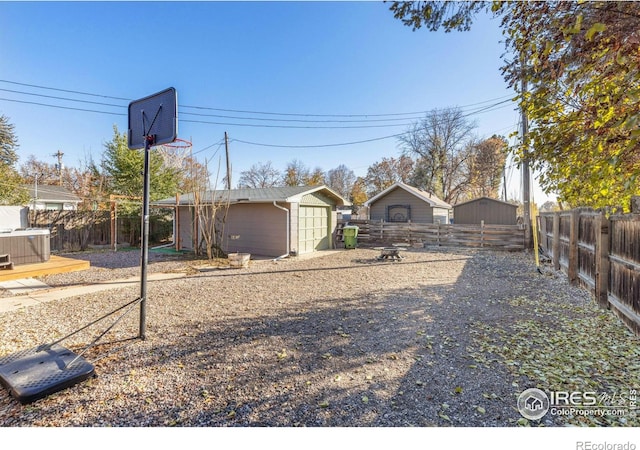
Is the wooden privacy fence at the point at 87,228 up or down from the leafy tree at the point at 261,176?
down

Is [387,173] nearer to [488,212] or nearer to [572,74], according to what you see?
[488,212]

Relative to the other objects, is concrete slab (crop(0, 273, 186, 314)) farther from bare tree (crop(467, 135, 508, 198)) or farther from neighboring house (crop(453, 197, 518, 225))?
bare tree (crop(467, 135, 508, 198))

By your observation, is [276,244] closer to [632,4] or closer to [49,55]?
[49,55]

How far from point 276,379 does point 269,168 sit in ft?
113

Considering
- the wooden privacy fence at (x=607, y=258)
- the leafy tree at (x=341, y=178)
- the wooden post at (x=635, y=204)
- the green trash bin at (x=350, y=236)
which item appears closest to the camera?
the wooden privacy fence at (x=607, y=258)

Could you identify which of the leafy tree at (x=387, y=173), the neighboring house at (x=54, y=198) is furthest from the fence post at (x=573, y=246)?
the neighboring house at (x=54, y=198)

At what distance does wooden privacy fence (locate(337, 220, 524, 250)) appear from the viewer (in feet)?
39.4

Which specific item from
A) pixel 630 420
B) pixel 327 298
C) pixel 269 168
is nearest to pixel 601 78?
pixel 630 420

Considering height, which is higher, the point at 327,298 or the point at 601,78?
the point at 601,78

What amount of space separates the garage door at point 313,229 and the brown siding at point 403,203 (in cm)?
720

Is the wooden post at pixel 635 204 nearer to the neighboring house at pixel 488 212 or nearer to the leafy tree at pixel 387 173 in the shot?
the neighboring house at pixel 488 212

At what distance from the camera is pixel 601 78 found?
2.81m

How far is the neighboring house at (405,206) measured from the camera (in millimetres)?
17453

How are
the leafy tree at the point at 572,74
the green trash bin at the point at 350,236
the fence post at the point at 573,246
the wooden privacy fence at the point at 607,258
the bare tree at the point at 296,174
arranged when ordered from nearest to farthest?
→ 1. the leafy tree at the point at 572,74
2. the wooden privacy fence at the point at 607,258
3. the fence post at the point at 573,246
4. the green trash bin at the point at 350,236
5. the bare tree at the point at 296,174
